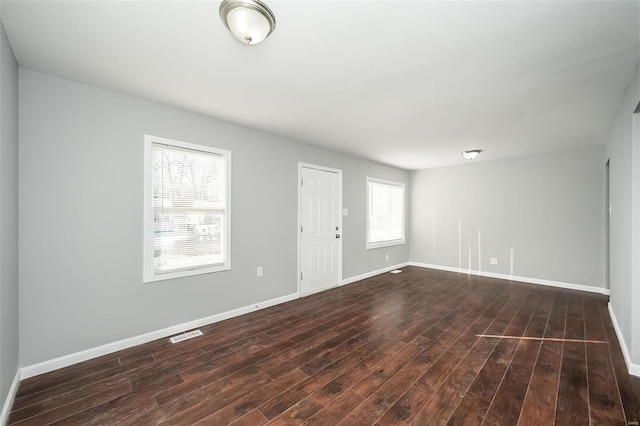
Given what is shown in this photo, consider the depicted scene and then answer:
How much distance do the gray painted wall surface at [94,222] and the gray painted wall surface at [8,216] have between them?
0.41ft

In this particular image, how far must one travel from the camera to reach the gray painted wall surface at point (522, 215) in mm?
4660

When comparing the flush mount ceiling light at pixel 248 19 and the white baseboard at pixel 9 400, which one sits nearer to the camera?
the flush mount ceiling light at pixel 248 19

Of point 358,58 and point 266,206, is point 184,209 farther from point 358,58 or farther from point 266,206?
point 358,58

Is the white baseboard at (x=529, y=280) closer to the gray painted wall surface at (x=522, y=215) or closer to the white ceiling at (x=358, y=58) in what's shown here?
the gray painted wall surface at (x=522, y=215)

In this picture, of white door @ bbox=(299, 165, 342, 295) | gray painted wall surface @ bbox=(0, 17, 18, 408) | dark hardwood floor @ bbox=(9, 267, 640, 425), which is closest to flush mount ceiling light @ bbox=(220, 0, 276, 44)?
gray painted wall surface @ bbox=(0, 17, 18, 408)

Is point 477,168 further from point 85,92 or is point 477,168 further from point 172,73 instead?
point 85,92

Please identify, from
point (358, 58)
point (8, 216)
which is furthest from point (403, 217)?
point (8, 216)

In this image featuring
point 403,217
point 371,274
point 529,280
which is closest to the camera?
point 529,280

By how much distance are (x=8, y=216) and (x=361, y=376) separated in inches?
115

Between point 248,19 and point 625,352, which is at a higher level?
point 248,19

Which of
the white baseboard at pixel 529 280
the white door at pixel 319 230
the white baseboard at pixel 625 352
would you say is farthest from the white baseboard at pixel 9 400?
the white baseboard at pixel 529 280

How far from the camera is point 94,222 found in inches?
99.0

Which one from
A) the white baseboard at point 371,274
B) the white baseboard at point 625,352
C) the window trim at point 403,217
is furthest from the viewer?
the window trim at point 403,217

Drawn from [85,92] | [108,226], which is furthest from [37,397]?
[85,92]
